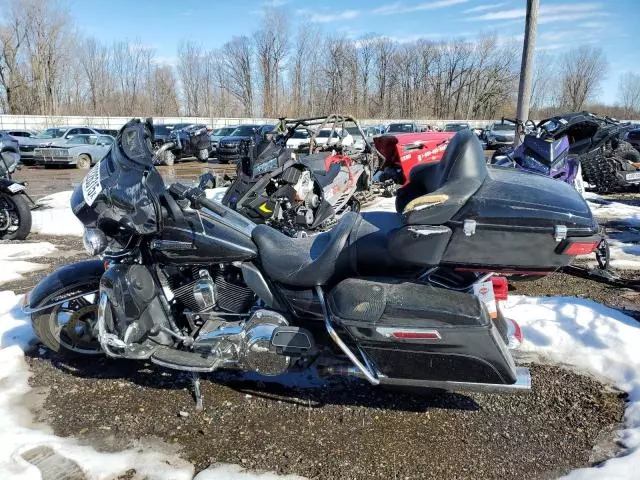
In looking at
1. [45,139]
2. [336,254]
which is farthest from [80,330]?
[45,139]

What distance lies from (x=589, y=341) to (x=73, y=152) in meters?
20.0

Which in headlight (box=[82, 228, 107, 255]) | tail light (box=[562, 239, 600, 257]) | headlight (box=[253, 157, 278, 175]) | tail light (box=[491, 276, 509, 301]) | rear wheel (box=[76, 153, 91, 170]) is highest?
tail light (box=[562, 239, 600, 257])

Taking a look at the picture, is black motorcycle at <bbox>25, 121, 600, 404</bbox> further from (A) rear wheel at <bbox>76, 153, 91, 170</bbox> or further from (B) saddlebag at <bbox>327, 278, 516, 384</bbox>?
(A) rear wheel at <bbox>76, 153, 91, 170</bbox>

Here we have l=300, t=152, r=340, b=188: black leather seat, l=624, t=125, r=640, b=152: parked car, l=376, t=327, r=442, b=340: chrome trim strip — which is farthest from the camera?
l=624, t=125, r=640, b=152: parked car

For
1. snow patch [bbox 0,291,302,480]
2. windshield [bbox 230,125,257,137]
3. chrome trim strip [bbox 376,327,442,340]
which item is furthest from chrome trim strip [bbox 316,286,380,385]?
windshield [bbox 230,125,257,137]

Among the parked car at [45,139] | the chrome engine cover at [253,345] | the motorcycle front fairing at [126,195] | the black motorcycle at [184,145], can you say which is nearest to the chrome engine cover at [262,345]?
the chrome engine cover at [253,345]

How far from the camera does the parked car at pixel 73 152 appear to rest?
19.5 metres

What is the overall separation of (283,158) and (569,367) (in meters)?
4.94

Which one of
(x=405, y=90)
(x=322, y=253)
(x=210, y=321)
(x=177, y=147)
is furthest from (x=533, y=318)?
(x=405, y=90)

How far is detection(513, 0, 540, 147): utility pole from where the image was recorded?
919 centimetres

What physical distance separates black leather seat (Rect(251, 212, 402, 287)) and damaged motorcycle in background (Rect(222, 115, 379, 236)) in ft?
12.5

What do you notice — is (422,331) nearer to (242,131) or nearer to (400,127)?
(242,131)

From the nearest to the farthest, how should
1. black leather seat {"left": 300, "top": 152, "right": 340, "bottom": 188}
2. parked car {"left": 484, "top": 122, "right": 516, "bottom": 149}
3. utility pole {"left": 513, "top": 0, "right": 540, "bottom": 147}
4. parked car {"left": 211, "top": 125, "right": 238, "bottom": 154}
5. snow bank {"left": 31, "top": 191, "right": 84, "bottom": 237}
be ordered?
1. snow bank {"left": 31, "top": 191, "right": 84, "bottom": 237}
2. black leather seat {"left": 300, "top": 152, "right": 340, "bottom": 188}
3. utility pole {"left": 513, "top": 0, "right": 540, "bottom": 147}
4. parked car {"left": 211, "top": 125, "right": 238, "bottom": 154}
5. parked car {"left": 484, "top": 122, "right": 516, "bottom": 149}

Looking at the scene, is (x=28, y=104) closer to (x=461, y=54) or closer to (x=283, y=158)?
(x=461, y=54)
